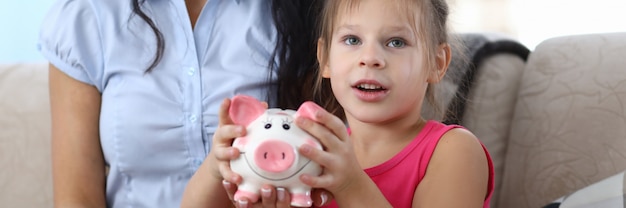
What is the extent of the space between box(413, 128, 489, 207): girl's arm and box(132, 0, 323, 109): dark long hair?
1.29 feet

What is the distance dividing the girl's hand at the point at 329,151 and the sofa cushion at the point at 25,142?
3.21ft

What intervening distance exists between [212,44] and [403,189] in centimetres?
51

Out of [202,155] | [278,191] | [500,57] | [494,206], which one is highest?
[278,191]

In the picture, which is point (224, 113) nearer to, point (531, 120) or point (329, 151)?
point (329, 151)

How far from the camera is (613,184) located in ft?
4.74

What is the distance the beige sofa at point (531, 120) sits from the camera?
5.30ft

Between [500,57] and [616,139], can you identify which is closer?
[616,139]

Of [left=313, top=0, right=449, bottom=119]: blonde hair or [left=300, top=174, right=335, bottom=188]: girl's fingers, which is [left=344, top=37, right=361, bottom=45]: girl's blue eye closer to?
[left=313, top=0, right=449, bottom=119]: blonde hair

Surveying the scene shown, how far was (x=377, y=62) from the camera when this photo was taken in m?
1.17

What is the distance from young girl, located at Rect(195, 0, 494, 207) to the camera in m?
1.18

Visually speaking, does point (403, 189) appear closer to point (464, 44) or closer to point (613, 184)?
point (613, 184)

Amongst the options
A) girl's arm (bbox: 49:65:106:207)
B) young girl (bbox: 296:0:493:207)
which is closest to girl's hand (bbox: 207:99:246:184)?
young girl (bbox: 296:0:493:207)

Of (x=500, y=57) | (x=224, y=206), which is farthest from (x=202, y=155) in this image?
(x=500, y=57)

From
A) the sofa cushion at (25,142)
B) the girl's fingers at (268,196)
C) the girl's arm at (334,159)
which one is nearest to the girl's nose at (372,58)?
the girl's arm at (334,159)
